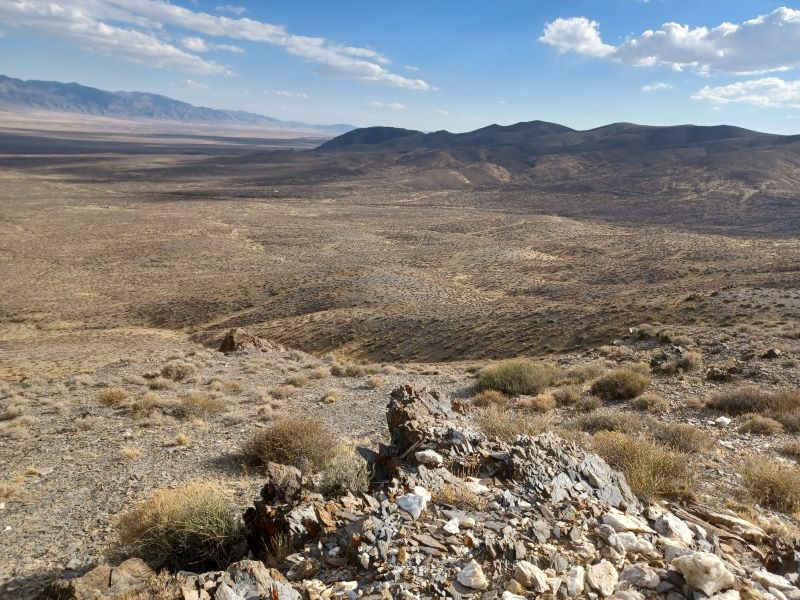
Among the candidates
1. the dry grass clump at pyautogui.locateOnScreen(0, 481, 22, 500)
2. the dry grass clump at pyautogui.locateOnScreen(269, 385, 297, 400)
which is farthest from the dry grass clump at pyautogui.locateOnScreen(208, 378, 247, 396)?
the dry grass clump at pyautogui.locateOnScreen(0, 481, 22, 500)

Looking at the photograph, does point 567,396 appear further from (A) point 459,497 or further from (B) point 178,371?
(B) point 178,371

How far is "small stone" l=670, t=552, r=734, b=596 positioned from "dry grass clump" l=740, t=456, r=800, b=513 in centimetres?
342

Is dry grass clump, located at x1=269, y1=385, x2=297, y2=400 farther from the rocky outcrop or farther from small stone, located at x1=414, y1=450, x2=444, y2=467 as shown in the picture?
small stone, located at x1=414, y1=450, x2=444, y2=467

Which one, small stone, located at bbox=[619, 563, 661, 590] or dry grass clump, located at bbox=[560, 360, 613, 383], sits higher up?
small stone, located at bbox=[619, 563, 661, 590]

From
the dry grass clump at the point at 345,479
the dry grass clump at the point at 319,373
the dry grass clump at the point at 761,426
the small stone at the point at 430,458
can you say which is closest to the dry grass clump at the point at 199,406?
the dry grass clump at the point at 319,373

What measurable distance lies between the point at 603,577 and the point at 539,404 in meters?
8.37

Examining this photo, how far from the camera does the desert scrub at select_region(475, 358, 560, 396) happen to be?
14.3 meters

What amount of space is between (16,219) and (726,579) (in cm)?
7416

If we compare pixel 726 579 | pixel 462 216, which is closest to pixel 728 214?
pixel 462 216

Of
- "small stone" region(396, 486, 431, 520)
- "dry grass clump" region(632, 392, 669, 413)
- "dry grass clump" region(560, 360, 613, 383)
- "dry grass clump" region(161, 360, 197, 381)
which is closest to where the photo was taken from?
"small stone" region(396, 486, 431, 520)

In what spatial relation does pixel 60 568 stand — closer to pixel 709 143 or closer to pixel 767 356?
pixel 767 356

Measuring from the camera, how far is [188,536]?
20.2 feet

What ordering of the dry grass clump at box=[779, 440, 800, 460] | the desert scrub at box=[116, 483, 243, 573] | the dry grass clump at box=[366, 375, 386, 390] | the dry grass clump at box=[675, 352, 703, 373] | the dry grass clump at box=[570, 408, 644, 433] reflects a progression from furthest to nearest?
the dry grass clump at box=[366, 375, 386, 390] → the dry grass clump at box=[675, 352, 703, 373] → the dry grass clump at box=[570, 408, 644, 433] → the dry grass clump at box=[779, 440, 800, 460] → the desert scrub at box=[116, 483, 243, 573]

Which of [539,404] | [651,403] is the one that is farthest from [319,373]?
[651,403]
